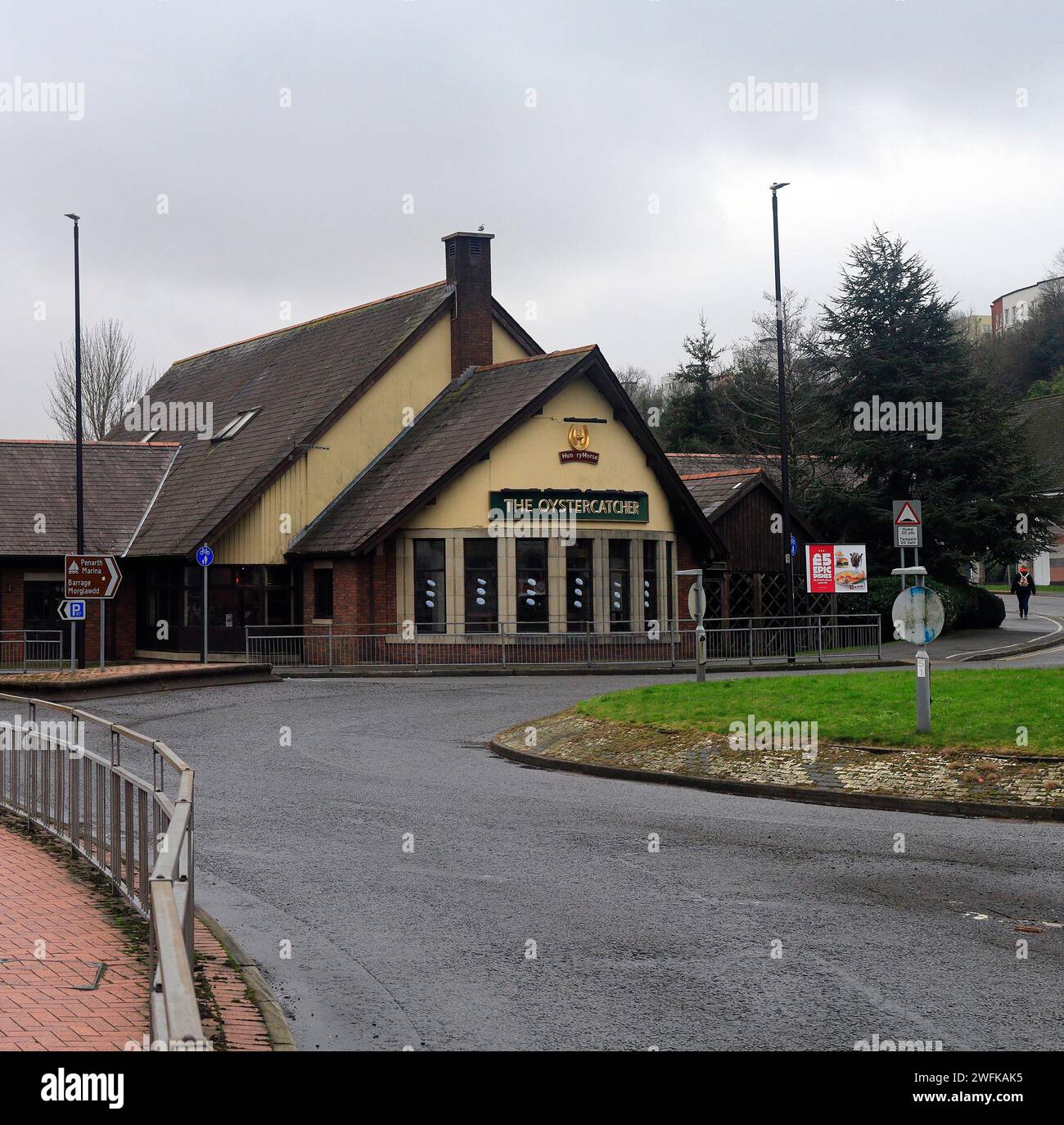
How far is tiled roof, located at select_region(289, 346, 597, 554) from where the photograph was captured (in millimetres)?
34875

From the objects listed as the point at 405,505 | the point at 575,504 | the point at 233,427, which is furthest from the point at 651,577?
the point at 233,427

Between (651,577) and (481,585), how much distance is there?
4.87 m

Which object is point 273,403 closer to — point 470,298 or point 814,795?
point 470,298

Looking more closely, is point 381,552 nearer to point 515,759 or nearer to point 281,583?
point 281,583

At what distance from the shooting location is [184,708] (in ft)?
78.4

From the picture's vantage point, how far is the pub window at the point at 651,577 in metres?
37.2

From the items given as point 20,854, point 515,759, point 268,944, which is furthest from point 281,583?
point 268,944

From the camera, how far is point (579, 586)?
1417 inches

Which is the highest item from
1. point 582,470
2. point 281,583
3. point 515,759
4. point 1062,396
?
point 1062,396

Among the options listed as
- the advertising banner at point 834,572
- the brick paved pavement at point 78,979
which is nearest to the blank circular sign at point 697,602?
the advertising banner at point 834,572

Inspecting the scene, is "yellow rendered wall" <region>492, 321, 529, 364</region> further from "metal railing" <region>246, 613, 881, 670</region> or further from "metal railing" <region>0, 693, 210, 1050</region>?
"metal railing" <region>0, 693, 210, 1050</region>
